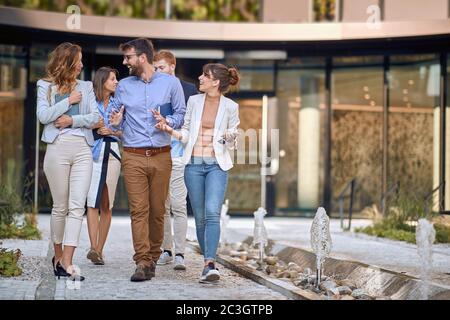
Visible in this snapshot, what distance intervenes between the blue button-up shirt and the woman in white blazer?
145 mm

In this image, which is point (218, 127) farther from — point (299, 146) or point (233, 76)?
point (299, 146)

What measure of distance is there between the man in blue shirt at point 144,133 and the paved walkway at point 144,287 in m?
0.30

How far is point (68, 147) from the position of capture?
7.80m

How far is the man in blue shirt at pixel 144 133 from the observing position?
26.0ft

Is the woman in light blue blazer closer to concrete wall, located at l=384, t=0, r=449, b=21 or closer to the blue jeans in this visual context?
the blue jeans

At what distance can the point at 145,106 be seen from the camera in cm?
800

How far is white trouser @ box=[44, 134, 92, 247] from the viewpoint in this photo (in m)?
7.76

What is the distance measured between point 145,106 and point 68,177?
2.76ft

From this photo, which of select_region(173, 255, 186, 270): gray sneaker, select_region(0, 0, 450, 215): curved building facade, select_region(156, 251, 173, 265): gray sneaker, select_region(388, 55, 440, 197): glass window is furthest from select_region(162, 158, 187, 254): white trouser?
select_region(388, 55, 440, 197): glass window

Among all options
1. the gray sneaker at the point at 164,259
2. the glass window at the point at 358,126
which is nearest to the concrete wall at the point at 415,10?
the glass window at the point at 358,126

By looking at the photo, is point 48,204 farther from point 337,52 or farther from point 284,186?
point 337,52

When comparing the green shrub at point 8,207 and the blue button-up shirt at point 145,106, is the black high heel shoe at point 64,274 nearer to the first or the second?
the blue button-up shirt at point 145,106

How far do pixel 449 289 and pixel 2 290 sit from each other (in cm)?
316

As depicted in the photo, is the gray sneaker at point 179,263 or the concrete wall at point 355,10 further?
the concrete wall at point 355,10
